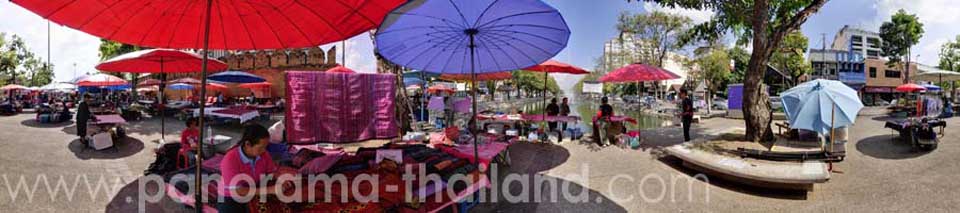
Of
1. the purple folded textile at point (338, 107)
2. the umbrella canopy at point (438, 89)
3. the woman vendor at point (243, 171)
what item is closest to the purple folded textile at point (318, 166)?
the woman vendor at point (243, 171)

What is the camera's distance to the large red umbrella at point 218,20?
332 centimetres

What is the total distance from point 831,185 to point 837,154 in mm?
1031

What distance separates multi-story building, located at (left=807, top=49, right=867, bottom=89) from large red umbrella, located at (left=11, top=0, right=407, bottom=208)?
60.9m

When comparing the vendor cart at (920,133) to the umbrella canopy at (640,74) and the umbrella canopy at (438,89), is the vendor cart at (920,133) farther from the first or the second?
the umbrella canopy at (438,89)

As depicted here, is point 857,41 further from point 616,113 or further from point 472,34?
point 472,34

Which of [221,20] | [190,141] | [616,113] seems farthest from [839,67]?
[190,141]

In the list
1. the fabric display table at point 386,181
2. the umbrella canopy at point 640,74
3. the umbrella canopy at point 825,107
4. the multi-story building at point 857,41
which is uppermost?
the multi-story building at point 857,41

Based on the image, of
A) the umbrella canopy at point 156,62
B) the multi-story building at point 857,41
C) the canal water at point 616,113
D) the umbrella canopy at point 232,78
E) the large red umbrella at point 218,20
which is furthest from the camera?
the multi-story building at point 857,41

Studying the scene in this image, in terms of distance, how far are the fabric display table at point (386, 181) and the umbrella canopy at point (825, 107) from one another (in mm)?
5605

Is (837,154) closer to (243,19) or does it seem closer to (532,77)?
(243,19)

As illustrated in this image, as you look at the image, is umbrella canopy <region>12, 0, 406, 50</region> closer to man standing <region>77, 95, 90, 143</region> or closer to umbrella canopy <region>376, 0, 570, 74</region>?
umbrella canopy <region>376, 0, 570, 74</region>

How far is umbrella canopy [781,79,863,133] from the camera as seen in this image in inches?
240

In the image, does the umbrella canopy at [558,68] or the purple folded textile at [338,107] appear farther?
the umbrella canopy at [558,68]

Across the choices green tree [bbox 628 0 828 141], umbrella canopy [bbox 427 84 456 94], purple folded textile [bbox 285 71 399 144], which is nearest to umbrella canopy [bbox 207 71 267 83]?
purple folded textile [bbox 285 71 399 144]
